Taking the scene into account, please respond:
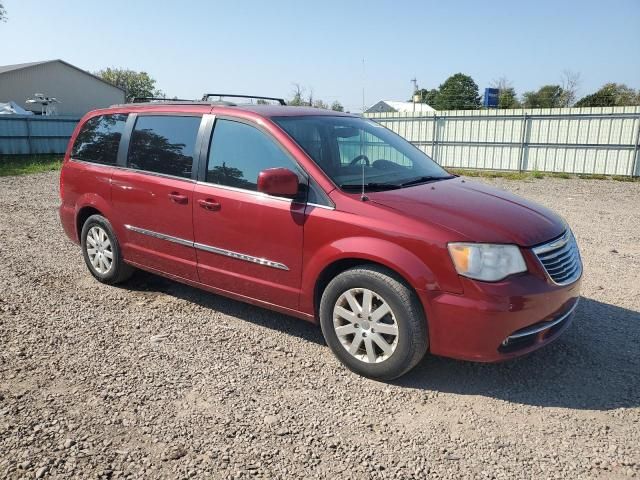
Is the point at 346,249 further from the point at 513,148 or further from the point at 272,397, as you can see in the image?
the point at 513,148

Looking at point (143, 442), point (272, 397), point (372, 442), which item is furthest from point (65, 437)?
point (372, 442)

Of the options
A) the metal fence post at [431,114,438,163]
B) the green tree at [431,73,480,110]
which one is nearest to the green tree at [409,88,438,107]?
the green tree at [431,73,480,110]

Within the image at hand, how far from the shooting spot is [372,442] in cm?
290

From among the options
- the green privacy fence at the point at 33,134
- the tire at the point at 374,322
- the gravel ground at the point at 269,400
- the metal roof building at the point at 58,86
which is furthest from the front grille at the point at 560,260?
the metal roof building at the point at 58,86

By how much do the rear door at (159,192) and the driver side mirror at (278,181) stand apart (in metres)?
1.00

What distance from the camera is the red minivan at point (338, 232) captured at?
322 centimetres

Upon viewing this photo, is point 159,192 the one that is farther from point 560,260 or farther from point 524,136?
point 524,136

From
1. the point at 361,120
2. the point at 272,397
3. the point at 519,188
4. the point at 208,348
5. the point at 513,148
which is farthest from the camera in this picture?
the point at 513,148

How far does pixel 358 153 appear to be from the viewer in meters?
4.22

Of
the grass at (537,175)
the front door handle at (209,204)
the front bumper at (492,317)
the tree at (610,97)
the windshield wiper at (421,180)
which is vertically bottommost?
the grass at (537,175)

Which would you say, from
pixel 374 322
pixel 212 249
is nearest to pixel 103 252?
pixel 212 249

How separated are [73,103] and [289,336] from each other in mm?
48774

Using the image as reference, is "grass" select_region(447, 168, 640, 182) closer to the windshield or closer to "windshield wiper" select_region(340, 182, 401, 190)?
the windshield

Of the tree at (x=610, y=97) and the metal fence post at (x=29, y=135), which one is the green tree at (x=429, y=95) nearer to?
the tree at (x=610, y=97)
